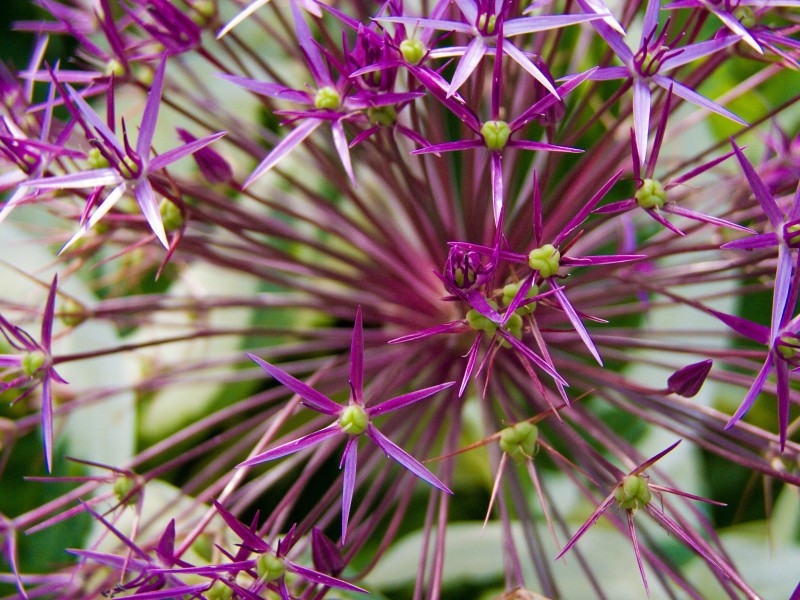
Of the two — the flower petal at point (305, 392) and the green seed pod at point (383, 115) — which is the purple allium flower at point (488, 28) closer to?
the green seed pod at point (383, 115)

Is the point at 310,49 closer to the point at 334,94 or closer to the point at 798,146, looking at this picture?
the point at 334,94

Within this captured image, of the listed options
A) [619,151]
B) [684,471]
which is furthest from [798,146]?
[684,471]

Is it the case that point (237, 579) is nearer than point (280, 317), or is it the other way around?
point (237, 579)

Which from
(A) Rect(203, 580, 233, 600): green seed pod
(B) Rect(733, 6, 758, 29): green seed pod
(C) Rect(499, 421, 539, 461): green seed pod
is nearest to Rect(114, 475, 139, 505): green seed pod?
(A) Rect(203, 580, 233, 600): green seed pod

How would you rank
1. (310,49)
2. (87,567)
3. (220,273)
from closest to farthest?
(310,49) → (87,567) → (220,273)

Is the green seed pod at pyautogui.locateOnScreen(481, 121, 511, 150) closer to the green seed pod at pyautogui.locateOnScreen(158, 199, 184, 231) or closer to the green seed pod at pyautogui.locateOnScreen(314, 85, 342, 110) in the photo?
the green seed pod at pyautogui.locateOnScreen(314, 85, 342, 110)

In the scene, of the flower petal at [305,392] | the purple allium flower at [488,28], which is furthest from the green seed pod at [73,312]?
the purple allium flower at [488,28]
